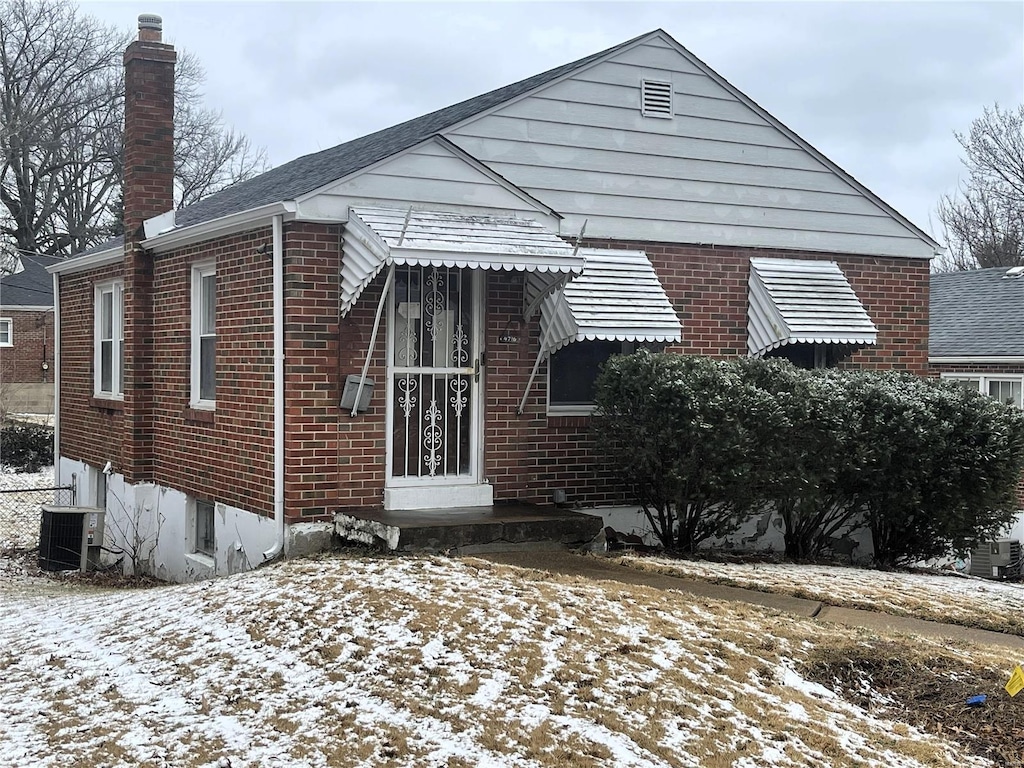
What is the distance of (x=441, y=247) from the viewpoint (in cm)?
948

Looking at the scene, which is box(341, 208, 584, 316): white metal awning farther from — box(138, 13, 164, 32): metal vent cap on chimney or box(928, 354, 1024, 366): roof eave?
box(928, 354, 1024, 366): roof eave

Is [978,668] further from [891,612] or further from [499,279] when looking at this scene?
[499,279]

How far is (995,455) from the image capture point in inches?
420

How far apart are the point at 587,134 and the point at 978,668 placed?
23.2ft

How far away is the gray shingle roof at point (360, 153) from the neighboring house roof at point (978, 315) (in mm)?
10391

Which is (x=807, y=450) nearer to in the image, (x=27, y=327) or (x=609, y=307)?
(x=609, y=307)

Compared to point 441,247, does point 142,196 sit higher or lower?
higher

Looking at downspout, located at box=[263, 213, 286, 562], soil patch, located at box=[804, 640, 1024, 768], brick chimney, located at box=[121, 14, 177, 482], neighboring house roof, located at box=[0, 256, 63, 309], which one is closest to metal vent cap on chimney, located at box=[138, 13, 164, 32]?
brick chimney, located at box=[121, 14, 177, 482]

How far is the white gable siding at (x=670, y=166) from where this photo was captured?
1177 centimetres

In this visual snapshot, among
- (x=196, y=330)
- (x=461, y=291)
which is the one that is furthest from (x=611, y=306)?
(x=196, y=330)

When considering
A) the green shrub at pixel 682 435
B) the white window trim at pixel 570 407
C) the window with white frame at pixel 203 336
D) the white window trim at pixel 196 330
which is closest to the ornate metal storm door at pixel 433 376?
the white window trim at pixel 570 407

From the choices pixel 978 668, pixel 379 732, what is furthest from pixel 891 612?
pixel 379 732

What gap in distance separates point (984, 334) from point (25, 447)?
65.0 feet

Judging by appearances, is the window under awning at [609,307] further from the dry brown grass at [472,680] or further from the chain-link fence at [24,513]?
the chain-link fence at [24,513]
